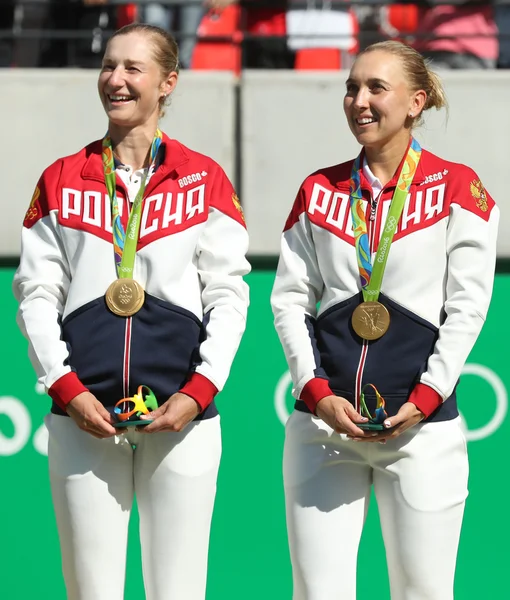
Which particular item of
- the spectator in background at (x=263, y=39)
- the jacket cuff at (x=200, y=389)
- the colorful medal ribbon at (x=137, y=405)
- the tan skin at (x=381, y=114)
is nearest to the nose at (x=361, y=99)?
the tan skin at (x=381, y=114)

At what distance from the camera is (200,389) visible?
2961 millimetres

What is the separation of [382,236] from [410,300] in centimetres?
19

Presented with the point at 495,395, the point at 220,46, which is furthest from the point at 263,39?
the point at 495,395

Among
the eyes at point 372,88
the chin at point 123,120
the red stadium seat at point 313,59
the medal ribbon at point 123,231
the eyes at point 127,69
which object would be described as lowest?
the medal ribbon at point 123,231

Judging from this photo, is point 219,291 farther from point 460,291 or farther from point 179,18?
point 179,18

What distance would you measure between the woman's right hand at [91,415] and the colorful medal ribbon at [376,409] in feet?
2.18

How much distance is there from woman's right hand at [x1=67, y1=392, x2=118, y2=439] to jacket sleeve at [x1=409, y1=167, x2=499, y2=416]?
810 millimetres

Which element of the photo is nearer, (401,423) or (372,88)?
(401,423)

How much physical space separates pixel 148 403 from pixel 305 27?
2.79 metres

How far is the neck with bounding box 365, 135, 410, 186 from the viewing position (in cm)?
312

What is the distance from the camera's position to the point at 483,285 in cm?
303

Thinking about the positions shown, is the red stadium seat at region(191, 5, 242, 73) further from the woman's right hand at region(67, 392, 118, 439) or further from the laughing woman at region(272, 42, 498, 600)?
the woman's right hand at region(67, 392, 118, 439)

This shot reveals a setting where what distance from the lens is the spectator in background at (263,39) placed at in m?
5.07

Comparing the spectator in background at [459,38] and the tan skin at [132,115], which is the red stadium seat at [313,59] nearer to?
the spectator in background at [459,38]
